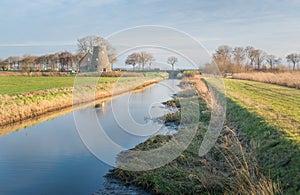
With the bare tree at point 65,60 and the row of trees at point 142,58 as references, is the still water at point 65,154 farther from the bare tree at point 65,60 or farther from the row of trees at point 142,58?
the bare tree at point 65,60

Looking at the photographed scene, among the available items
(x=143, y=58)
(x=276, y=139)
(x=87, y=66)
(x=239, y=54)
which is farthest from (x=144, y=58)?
(x=239, y=54)

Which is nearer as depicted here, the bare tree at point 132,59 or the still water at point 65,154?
the still water at point 65,154

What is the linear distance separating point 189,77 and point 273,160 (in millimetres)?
26799

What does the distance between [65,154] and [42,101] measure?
10217 mm

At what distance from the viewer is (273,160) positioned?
7496mm

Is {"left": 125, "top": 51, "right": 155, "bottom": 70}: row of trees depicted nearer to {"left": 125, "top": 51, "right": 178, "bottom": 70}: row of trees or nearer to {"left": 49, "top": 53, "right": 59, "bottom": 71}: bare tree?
{"left": 125, "top": 51, "right": 178, "bottom": 70}: row of trees

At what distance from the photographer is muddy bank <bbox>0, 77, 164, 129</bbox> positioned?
53.7 ft

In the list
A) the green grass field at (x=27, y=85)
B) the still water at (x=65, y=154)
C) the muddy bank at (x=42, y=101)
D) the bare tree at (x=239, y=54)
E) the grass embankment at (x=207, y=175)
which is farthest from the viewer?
the bare tree at (x=239, y=54)

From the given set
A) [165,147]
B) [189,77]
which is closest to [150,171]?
[165,147]

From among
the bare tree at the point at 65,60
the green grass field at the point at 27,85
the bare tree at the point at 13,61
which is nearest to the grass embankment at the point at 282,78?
the green grass field at the point at 27,85

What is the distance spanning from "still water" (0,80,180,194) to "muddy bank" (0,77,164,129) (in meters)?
1.55

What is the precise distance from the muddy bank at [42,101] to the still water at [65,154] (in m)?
1.55

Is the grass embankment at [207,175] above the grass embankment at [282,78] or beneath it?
beneath

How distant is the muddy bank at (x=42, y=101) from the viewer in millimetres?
16375
